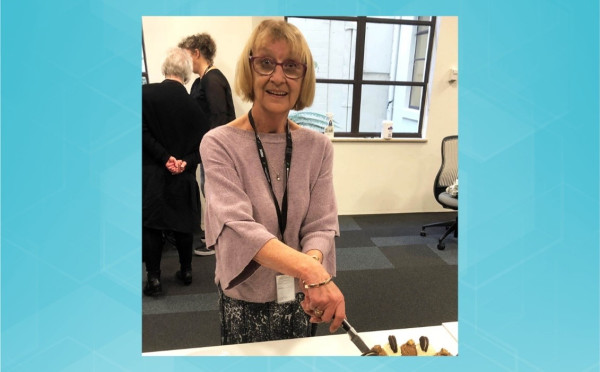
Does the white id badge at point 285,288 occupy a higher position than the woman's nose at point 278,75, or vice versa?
the woman's nose at point 278,75

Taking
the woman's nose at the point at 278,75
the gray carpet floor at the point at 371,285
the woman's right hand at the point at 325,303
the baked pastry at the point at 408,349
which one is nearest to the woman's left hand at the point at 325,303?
the woman's right hand at the point at 325,303

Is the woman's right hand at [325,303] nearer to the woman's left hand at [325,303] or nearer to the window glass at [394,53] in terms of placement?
the woman's left hand at [325,303]

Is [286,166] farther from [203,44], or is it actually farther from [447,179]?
[447,179]

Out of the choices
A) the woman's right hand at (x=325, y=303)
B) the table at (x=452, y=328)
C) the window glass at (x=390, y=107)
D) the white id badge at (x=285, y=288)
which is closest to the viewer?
the woman's right hand at (x=325, y=303)

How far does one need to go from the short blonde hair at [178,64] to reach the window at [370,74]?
1.11 feet

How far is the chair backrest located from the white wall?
3cm

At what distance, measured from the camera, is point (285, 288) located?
910 mm

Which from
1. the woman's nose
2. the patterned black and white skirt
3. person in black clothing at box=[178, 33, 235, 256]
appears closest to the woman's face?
the woman's nose

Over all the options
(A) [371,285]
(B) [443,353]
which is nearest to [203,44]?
(B) [443,353]

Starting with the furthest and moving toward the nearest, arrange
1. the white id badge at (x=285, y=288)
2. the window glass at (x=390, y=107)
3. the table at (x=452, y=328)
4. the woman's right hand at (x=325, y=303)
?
the window glass at (x=390, y=107) → the table at (x=452, y=328) → the white id badge at (x=285, y=288) → the woman's right hand at (x=325, y=303)

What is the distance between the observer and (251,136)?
0.89 m

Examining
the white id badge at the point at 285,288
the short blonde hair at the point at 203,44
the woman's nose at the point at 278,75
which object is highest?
the short blonde hair at the point at 203,44

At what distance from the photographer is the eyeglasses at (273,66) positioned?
0.83m

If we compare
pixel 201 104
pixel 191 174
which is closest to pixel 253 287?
pixel 191 174
